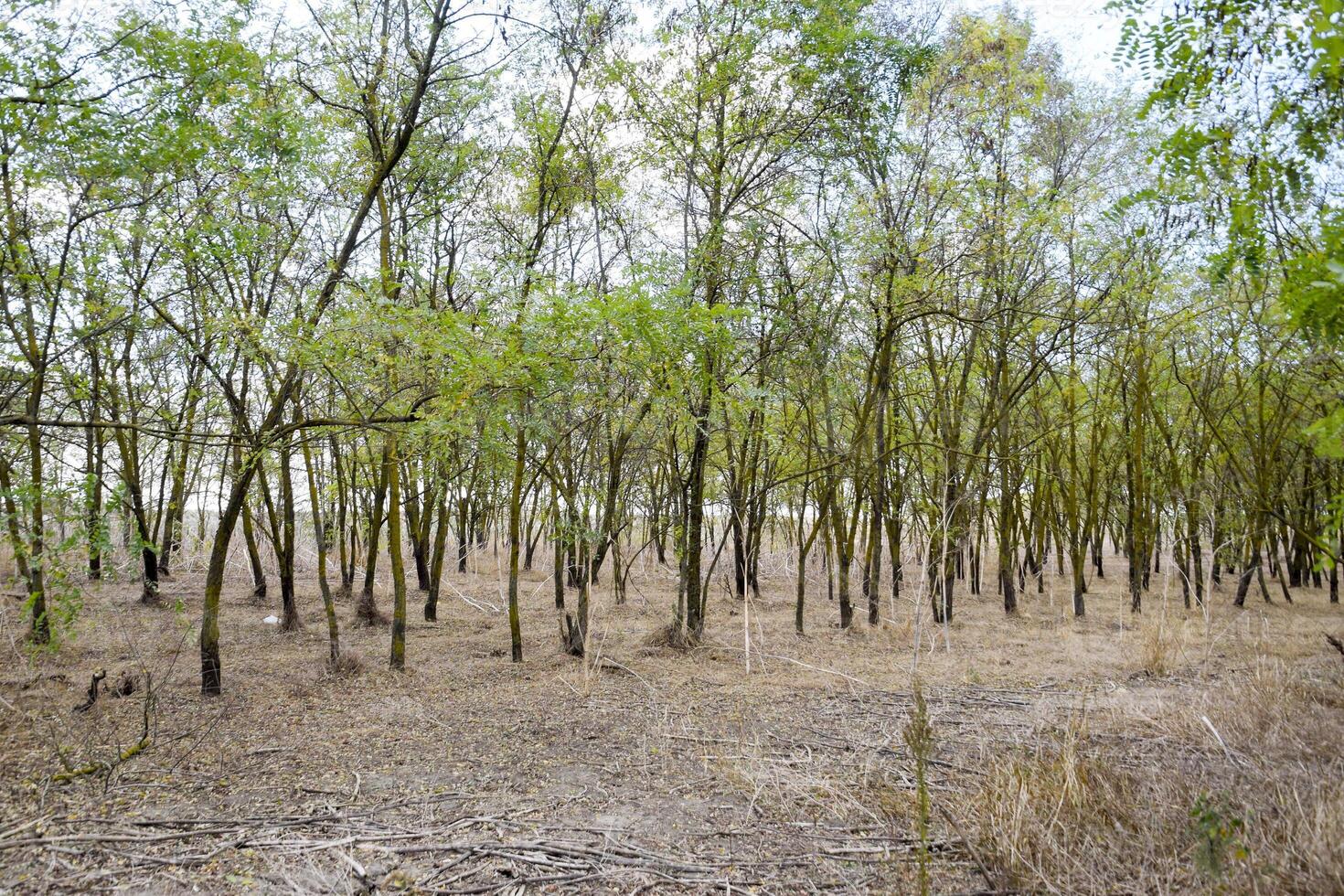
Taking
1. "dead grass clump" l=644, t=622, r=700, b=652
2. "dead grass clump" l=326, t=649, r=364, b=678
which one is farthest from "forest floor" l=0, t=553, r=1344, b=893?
"dead grass clump" l=644, t=622, r=700, b=652

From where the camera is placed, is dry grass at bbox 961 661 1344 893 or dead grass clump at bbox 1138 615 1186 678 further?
dead grass clump at bbox 1138 615 1186 678

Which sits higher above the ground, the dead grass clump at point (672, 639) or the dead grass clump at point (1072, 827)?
the dead grass clump at point (1072, 827)

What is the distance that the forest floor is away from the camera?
3.27 m

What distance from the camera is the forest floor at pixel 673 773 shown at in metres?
3.27

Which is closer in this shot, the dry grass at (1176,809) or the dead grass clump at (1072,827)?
the dry grass at (1176,809)

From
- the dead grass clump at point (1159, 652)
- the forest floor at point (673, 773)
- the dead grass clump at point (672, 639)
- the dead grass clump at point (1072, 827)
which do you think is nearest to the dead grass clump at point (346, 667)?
the forest floor at point (673, 773)

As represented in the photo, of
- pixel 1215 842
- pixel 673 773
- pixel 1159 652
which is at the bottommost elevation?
pixel 673 773

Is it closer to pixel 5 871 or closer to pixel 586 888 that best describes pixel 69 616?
pixel 5 871

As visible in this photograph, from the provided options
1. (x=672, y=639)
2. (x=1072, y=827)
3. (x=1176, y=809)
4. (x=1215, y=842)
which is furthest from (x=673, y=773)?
(x=672, y=639)

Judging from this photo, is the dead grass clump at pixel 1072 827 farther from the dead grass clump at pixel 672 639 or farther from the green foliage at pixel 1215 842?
the dead grass clump at pixel 672 639

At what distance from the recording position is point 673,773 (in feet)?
15.9

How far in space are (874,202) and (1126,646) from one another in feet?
21.6

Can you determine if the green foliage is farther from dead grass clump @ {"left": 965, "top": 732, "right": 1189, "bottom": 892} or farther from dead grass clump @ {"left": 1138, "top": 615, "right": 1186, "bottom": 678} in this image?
dead grass clump @ {"left": 1138, "top": 615, "right": 1186, "bottom": 678}

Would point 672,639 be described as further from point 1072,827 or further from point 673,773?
point 1072,827
